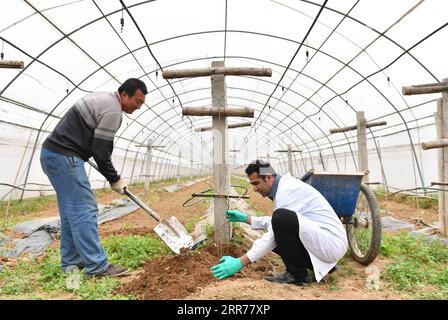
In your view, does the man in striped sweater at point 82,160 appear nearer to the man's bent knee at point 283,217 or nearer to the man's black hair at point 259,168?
the man's black hair at point 259,168

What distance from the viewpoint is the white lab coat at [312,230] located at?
2.89m

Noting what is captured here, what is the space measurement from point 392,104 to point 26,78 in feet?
37.1

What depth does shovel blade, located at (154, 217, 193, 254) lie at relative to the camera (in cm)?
394

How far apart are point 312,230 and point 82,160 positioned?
2.46 metres

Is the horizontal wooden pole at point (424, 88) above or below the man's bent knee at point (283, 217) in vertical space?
above

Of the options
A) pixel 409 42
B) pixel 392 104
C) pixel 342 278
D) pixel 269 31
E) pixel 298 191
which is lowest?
pixel 342 278

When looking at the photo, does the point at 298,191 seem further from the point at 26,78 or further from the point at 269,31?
the point at 26,78

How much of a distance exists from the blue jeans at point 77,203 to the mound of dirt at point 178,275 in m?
0.51

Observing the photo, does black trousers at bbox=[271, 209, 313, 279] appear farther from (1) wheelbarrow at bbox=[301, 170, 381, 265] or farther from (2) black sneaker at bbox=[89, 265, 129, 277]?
A: (2) black sneaker at bbox=[89, 265, 129, 277]

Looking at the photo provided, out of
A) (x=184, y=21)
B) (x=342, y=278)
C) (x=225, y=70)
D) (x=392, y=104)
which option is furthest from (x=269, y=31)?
(x=342, y=278)

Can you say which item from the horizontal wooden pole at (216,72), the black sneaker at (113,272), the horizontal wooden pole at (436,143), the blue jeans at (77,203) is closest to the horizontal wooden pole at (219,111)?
the horizontal wooden pole at (216,72)

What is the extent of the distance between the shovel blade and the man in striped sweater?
2.63ft

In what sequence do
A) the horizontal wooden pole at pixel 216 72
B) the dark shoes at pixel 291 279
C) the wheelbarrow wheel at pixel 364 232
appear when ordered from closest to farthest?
1. the dark shoes at pixel 291 279
2. the wheelbarrow wheel at pixel 364 232
3. the horizontal wooden pole at pixel 216 72
